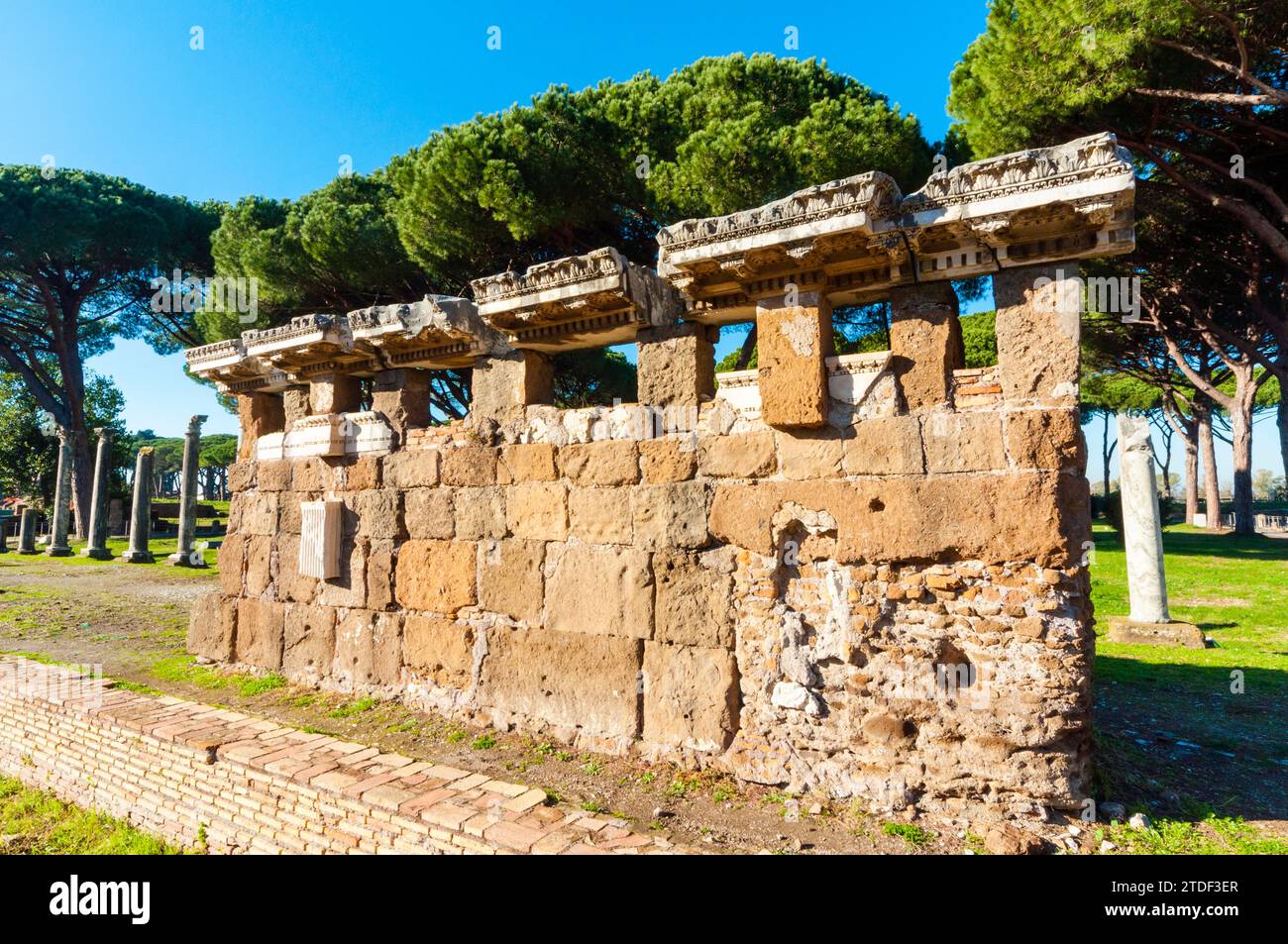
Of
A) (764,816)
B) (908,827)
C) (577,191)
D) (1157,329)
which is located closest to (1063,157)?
(908,827)

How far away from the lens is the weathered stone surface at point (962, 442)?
3643mm

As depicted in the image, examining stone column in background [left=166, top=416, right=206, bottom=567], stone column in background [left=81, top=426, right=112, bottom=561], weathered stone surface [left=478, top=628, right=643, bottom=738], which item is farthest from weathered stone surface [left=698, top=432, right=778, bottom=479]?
stone column in background [left=81, top=426, right=112, bottom=561]

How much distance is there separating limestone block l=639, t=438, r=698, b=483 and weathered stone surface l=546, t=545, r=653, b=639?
0.55 metres

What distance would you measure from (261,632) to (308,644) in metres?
0.71

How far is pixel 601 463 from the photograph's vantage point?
4.83m

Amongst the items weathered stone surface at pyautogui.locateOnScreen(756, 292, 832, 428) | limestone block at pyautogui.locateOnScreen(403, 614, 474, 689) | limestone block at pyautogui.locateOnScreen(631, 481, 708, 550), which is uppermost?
weathered stone surface at pyautogui.locateOnScreen(756, 292, 832, 428)

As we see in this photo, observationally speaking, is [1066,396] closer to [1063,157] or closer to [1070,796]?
[1063,157]

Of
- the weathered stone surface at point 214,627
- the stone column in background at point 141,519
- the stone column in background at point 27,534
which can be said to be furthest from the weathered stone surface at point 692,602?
the stone column in background at point 27,534

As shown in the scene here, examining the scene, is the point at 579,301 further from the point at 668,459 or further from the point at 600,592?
the point at 600,592

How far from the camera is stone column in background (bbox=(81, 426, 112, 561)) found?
19328 millimetres

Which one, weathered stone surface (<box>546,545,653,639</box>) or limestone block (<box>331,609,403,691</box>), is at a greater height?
weathered stone surface (<box>546,545,653,639</box>)

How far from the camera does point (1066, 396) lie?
355 cm

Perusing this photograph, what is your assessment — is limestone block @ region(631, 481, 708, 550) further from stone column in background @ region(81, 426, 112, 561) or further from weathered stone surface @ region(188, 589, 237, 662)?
stone column in background @ region(81, 426, 112, 561)

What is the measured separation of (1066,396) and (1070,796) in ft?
6.74
